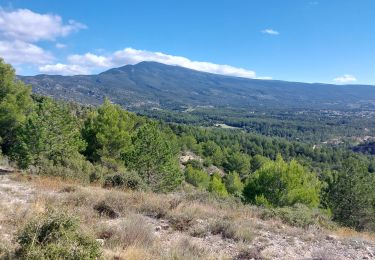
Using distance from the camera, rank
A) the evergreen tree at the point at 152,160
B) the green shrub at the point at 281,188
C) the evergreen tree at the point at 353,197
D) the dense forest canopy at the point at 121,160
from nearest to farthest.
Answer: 1. the dense forest canopy at the point at 121,160
2. the evergreen tree at the point at 152,160
3. the green shrub at the point at 281,188
4. the evergreen tree at the point at 353,197

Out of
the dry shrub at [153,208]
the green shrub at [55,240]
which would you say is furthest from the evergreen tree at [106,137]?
the green shrub at [55,240]

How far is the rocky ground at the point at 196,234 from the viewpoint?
6.95 metres

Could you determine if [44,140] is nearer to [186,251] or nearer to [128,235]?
[128,235]

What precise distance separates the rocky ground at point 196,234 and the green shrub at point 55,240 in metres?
0.46

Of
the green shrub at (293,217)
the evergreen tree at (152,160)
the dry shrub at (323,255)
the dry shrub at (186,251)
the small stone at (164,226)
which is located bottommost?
the evergreen tree at (152,160)

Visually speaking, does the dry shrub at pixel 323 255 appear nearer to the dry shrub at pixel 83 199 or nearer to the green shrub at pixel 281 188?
the dry shrub at pixel 83 199

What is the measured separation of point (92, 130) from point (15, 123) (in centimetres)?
669

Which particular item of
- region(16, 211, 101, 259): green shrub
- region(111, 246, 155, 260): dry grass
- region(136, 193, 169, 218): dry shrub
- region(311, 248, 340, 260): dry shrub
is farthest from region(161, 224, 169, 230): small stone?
region(311, 248, 340, 260): dry shrub

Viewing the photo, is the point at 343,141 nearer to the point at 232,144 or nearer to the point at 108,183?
the point at 232,144

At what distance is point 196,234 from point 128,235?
5.99 ft

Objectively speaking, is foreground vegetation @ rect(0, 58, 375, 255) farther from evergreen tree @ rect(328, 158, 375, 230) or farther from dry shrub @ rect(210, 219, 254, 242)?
dry shrub @ rect(210, 219, 254, 242)

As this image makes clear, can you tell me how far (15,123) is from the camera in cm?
2608

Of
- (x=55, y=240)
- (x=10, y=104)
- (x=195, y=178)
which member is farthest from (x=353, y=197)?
(x=55, y=240)

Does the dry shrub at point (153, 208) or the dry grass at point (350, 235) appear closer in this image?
the dry shrub at point (153, 208)
